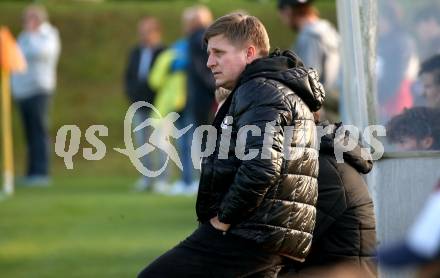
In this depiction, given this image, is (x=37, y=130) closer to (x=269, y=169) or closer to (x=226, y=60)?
(x=226, y=60)

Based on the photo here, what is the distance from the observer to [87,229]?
43.0ft

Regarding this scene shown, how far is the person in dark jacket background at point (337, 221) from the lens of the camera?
6.61 meters

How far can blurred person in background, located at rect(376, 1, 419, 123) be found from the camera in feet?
24.1

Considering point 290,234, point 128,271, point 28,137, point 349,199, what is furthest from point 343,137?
point 28,137

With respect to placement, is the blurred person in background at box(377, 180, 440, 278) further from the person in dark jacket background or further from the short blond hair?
the person in dark jacket background

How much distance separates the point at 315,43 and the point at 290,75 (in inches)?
197

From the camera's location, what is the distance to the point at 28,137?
19016 mm

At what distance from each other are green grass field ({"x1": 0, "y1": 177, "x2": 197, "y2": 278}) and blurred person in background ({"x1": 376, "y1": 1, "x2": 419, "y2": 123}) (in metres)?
3.43

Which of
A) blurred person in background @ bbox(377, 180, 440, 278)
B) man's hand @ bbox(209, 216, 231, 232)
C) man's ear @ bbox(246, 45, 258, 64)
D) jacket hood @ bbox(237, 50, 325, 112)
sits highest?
man's ear @ bbox(246, 45, 258, 64)

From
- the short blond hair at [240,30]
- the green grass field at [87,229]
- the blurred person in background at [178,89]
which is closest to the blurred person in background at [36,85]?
the green grass field at [87,229]

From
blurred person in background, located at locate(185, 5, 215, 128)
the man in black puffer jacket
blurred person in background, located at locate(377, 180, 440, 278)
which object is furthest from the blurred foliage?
blurred person in background, located at locate(377, 180, 440, 278)

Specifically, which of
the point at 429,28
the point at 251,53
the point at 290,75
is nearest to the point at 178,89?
the point at 429,28

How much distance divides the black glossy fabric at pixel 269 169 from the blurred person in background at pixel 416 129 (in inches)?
45.1

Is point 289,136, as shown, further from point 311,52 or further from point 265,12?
point 265,12
